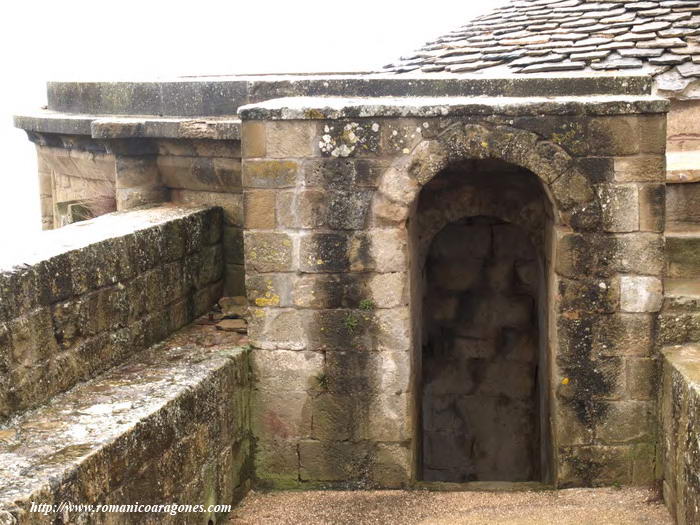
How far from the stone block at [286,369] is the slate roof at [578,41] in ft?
12.4

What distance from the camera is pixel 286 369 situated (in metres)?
5.34

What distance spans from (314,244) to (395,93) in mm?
1059

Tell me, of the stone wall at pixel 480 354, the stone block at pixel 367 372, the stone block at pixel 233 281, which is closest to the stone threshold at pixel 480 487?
the stone block at pixel 367 372

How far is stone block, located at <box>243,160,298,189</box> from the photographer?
518 cm

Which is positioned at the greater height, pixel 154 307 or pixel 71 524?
pixel 154 307

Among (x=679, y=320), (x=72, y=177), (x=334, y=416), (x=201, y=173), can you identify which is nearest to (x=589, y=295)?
(x=679, y=320)

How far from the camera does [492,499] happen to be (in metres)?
5.23

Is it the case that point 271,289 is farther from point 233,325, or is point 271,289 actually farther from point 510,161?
point 510,161

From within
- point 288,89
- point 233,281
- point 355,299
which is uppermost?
point 288,89

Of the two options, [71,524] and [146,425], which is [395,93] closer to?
[146,425]

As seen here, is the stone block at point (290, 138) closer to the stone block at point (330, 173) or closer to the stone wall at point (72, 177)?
the stone block at point (330, 173)

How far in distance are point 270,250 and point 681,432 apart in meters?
2.33

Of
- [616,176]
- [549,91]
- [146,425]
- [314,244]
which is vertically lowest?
[146,425]

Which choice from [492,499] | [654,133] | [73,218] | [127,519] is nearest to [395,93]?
[654,133]
